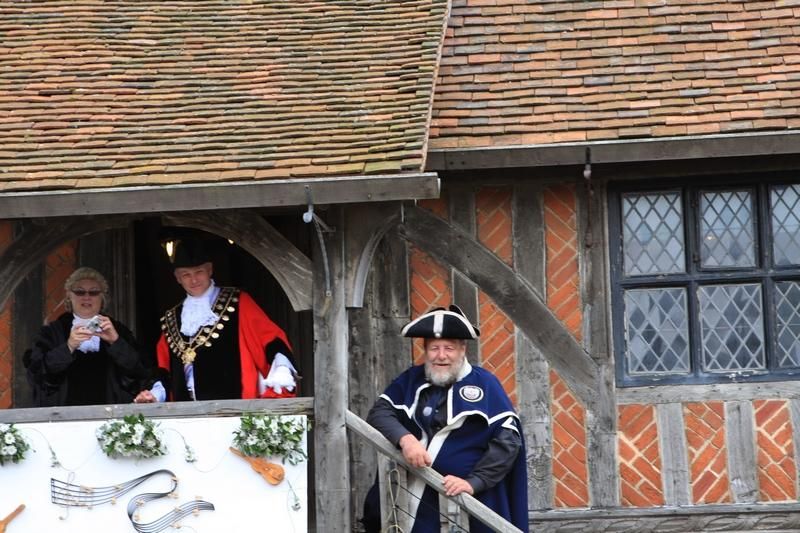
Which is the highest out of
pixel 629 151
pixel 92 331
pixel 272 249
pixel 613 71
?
pixel 613 71

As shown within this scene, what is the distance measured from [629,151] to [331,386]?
238 centimetres

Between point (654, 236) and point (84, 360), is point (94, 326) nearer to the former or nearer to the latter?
point (84, 360)

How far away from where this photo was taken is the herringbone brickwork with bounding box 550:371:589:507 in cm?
1002

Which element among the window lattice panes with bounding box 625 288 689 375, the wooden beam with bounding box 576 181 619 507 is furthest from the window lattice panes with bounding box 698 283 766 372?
the wooden beam with bounding box 576 181 619 507

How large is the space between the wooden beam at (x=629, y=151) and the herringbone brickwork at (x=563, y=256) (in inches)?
15.7

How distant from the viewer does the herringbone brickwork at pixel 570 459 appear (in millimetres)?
10023

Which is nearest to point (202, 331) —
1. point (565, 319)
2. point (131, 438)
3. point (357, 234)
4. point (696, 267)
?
point (131, 438)

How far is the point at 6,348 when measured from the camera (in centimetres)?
1056

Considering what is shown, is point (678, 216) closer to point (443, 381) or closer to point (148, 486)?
point (443, 381)

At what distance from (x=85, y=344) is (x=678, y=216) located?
377 centimetres

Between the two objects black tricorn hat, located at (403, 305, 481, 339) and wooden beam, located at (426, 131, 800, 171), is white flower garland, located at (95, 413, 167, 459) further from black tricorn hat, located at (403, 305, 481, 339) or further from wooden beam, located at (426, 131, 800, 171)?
wooden beam, located at (426, 131, 800, 171)

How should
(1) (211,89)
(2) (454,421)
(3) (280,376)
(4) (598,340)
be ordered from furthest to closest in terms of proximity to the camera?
(4) (598,340) → (1) (211,89) → (3) (280,376) → (2) (454,421)

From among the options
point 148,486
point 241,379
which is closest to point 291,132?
point 241,379

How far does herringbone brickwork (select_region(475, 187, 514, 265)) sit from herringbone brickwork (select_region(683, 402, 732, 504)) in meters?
1.57
